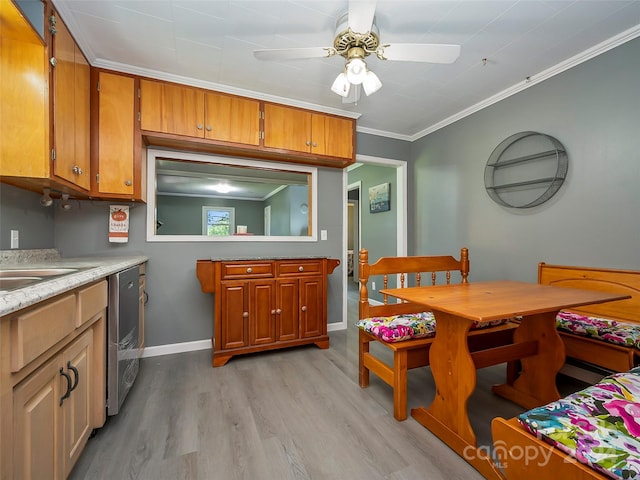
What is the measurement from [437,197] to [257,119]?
90.7 inches

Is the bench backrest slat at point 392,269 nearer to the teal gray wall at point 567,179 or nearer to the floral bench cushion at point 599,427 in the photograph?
the teal gray wall at point 567,179

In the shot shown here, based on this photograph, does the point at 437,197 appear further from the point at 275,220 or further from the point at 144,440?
the point at 144,440

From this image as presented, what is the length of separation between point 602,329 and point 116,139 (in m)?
3.64

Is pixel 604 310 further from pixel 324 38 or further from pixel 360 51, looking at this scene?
pixel 324 38

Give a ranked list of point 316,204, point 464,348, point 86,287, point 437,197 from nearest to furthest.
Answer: point 86,287, point 464,348, point 316,204, point 437,197

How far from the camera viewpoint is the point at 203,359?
8.13 feet

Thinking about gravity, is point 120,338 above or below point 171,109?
below

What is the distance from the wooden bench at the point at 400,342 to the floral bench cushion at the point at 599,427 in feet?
2.55

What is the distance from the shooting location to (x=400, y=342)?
168cm

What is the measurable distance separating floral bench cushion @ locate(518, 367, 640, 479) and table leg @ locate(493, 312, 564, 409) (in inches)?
27.6

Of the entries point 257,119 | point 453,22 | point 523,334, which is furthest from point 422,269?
point 257,119

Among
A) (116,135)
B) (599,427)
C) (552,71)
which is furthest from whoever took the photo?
(552,71)

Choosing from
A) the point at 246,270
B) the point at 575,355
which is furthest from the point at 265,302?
the point at 575,355

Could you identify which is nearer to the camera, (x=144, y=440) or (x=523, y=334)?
(x=144, y=440)
